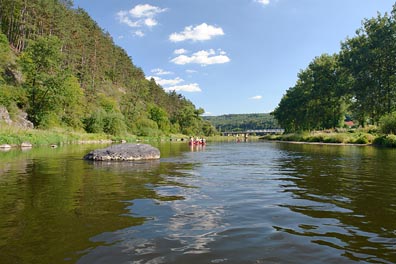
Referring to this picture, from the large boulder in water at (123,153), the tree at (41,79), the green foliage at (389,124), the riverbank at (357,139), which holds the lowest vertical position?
the large boulder in water at (123,153)

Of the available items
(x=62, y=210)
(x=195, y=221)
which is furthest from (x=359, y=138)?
(x=62, y=210)

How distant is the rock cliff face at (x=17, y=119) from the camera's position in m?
45.7

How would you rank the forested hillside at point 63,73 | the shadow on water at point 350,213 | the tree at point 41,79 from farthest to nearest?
1. the forested hillside at point 63,73
2. the tree at point 41,79
3. the shadow on water at point 350,213

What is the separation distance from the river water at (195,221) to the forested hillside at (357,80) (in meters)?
44.8

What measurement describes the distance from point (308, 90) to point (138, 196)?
89.6 meters

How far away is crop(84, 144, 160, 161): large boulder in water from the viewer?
838 inches

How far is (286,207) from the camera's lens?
27.7 feet

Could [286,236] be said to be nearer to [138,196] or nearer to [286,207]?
[286,207]

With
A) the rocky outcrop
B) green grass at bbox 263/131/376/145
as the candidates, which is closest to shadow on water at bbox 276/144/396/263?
green grass at bbox 263/131/376/145

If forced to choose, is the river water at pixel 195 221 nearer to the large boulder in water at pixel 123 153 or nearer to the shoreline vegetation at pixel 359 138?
the large boulder in water at pixel 123 153

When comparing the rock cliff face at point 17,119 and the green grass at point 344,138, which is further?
the green grass at point 344,138

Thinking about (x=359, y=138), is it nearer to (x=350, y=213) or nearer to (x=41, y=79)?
(x=350, y=213)

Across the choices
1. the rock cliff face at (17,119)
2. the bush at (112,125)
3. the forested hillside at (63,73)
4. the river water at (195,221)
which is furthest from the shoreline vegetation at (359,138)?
the rock cliff face at (17,119)

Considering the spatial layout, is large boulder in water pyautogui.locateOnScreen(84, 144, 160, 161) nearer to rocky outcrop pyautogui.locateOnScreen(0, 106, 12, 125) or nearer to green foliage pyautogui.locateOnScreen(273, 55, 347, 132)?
rocky outcrop pyautogui.locateOnScreen(0, 106, 12, 125)
